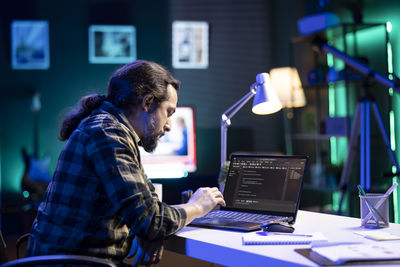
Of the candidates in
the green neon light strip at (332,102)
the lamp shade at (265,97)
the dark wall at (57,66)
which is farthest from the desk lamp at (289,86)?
the lamp shade at (265,97)

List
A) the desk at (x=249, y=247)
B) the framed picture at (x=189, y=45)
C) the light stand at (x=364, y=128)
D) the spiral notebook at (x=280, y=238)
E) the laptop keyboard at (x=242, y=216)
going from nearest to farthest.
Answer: the desk at (x=249, y=247), the spiral notebook at (x=280, y=238), the laptop keyboard at (x=242, y=216), the light stand at (x=364, y=128), the framed picture at (x=189, y=45)

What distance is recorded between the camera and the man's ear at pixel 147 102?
→ 5.24ft

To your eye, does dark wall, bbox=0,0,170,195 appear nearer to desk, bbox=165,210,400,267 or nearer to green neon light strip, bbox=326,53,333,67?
green neon light strip, bbox=326,53,333,67

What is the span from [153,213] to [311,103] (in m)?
4.01

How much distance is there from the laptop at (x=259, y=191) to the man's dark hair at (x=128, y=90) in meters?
0.48

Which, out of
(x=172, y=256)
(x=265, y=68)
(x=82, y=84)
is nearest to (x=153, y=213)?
(x=172, y=256)

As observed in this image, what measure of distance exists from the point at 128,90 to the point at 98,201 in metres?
0.39

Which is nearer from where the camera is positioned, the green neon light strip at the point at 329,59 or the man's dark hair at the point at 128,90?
the man's dark hair at the point at 128,90

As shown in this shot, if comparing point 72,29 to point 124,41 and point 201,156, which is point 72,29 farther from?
point 201,156

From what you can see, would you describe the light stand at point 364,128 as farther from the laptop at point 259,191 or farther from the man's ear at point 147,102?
the man's ear at point 147,102

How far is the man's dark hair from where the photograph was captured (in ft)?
5.24

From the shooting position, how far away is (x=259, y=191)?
6.05 ft

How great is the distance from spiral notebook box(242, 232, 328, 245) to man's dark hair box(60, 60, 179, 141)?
54 cm

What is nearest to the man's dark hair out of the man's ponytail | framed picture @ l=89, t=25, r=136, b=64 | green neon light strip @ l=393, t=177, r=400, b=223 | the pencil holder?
the man's ponytail
